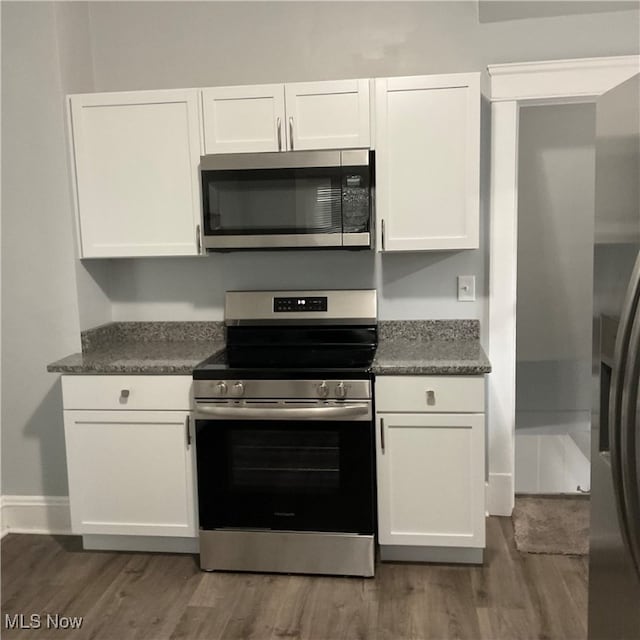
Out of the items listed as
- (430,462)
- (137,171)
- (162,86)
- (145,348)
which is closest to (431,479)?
(430,462)

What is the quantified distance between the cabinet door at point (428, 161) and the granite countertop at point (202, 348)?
0.47 metres

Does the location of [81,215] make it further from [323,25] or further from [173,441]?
[323,25]

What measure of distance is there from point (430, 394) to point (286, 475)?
25.9 inches

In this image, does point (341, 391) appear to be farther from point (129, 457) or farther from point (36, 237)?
point (36, 237)

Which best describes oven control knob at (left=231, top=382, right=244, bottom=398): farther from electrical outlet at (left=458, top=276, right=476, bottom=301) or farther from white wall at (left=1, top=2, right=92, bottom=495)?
electrical outlet at (left=458, top=276, right=476, bottom=301)

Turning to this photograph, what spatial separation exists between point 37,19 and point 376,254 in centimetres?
181

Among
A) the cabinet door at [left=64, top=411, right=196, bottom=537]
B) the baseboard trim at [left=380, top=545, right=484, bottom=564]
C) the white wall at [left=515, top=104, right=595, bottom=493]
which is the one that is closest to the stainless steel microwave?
the cabinet door at [left=64, top=411, right=196, bottom=537]

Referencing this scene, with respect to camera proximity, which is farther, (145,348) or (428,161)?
(145,348)

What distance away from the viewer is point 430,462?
2.54 metres

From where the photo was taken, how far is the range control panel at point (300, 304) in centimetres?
300

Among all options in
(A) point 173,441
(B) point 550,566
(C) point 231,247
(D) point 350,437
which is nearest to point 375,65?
(C) point 231,247

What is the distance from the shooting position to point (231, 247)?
2.74 metres

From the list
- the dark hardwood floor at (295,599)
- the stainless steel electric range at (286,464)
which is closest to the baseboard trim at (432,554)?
the dark hardwood floor at (295,599)

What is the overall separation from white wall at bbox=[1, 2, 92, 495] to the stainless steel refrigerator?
230 cm
